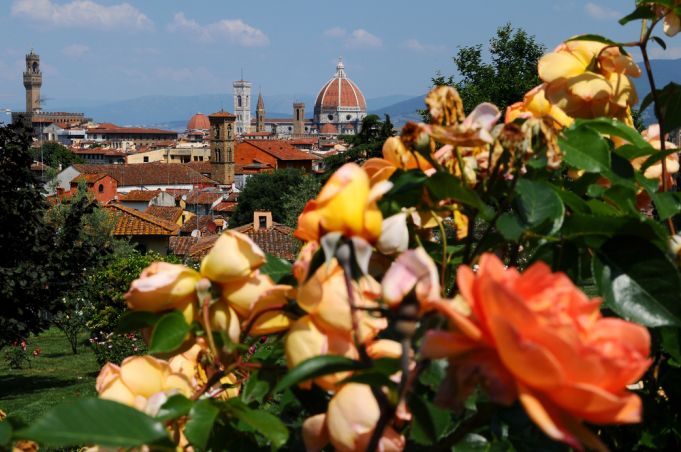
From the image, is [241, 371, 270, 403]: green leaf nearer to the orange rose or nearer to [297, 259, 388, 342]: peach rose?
[297, 259, 388, 342]: peach rose

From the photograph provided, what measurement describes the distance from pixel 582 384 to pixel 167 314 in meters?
0.25

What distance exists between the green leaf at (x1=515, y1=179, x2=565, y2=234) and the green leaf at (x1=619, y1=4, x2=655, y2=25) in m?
0.21

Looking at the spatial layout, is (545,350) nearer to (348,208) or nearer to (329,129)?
(348,208)

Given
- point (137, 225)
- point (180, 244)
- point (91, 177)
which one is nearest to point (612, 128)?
point (137, 225)

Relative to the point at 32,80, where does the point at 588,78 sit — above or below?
below

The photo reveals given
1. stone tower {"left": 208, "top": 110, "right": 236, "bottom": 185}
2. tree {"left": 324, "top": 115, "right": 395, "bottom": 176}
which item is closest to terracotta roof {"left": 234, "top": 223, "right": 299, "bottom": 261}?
tree {"left": 324, "top": 115, "right": 395, "bottom": 176}

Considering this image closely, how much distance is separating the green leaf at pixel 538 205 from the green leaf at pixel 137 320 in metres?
0.21

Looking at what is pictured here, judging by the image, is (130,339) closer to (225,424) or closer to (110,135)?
(225,424)

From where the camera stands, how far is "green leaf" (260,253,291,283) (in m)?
0.55

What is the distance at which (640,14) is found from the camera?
0.62 meters

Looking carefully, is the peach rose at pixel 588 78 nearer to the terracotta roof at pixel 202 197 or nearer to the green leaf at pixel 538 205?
the green leaf at pixel 538 205

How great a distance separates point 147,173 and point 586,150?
38.4 meters

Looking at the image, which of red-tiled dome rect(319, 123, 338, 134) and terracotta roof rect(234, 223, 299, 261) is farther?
red-tiled dome rect(319, 123, 338, 134)

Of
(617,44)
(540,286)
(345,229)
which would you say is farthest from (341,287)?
(617,44)
